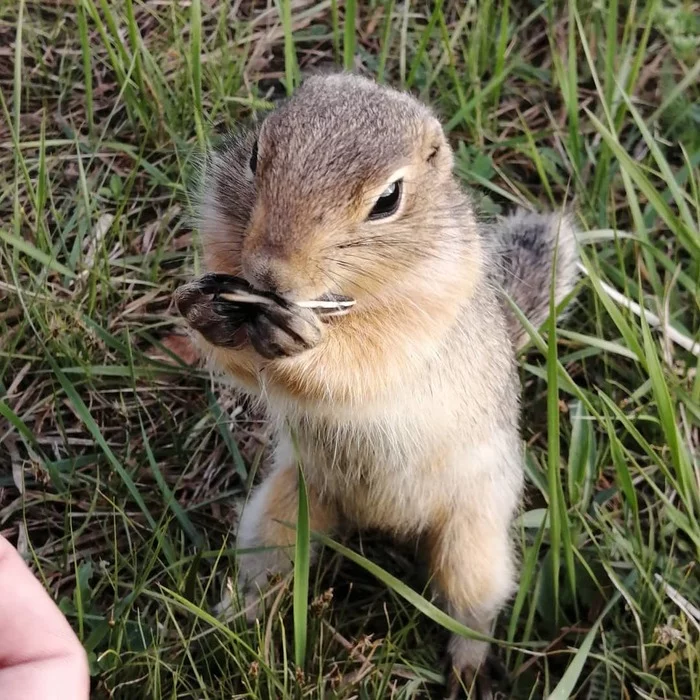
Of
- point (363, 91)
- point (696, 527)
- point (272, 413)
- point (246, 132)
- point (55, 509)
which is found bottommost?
point (55, 509)

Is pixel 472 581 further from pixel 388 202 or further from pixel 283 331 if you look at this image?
pixel 388 202

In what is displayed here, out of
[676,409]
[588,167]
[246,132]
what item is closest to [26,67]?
[246,132]

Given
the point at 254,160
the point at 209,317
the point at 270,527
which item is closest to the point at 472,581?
the point at 270,527

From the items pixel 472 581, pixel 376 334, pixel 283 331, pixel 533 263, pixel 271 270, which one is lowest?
pixel 472 581

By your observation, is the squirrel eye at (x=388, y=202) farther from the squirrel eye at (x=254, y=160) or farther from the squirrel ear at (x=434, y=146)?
the squirrel eye at (x=254, y=160)

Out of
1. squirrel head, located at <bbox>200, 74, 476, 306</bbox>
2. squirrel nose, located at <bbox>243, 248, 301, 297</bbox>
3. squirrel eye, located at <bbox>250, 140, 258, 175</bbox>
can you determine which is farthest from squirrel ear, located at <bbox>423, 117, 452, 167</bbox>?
squirrel nose, located at <bbox>243, 248, 301, 297</bbox>

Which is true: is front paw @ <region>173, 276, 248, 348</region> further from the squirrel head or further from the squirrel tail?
the squirrel tail

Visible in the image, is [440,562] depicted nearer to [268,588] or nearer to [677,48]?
[268,588]
